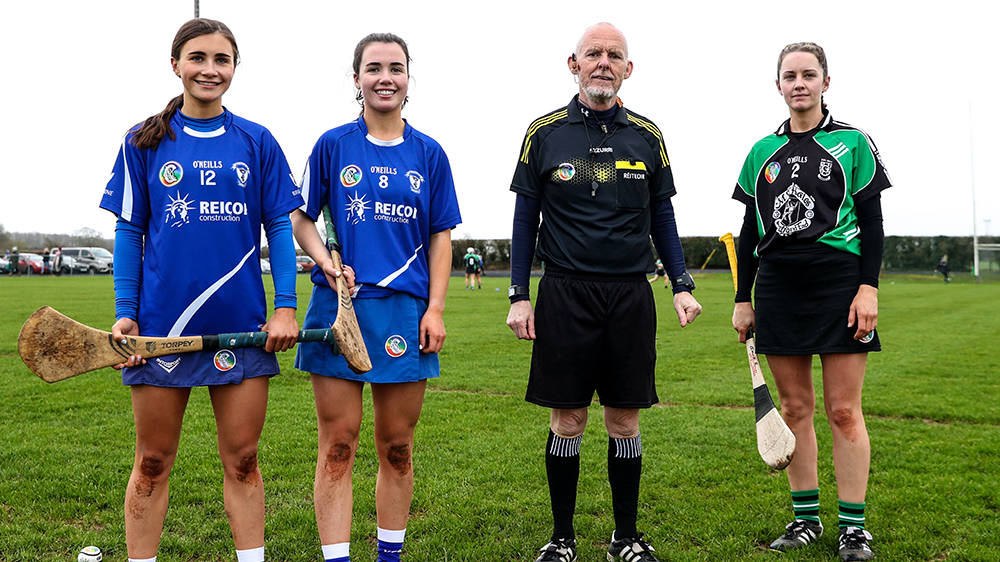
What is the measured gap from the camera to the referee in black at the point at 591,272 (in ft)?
10.3

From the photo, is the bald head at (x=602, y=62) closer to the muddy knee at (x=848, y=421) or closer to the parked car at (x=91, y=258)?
the muddy knee at (x=848, y=421)

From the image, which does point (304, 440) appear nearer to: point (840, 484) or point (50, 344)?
point (50, 344)

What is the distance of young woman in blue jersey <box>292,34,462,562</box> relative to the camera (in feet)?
9.26

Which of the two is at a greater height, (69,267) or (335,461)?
(69,267)

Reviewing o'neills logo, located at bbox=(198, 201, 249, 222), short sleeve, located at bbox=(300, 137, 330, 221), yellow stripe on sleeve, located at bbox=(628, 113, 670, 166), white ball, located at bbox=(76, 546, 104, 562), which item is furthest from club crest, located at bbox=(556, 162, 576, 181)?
white ball, located at bbox=(76, 546, 104, 562)

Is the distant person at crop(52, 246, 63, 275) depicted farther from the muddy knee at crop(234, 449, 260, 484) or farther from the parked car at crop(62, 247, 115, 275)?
the muddy knee at crop(234, 449, 260, 484)

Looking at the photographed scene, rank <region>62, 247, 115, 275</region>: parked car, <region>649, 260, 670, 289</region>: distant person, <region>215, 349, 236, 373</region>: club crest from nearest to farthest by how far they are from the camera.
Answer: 1. <region>215, 349, 236, 373</region>: club crest
2. <region>649, 260, 670, 289</region>: distant person
3. <region>62, 247, 115, 275</region>: parked car

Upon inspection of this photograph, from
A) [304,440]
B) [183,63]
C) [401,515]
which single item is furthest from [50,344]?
[304,440]

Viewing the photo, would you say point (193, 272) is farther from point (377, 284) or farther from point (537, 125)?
point (537, 125)

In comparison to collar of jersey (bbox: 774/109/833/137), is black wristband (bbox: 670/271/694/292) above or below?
below

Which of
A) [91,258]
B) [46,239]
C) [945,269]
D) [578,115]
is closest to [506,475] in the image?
[578,115]

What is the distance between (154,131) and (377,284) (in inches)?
37.9

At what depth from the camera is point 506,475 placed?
4.57m

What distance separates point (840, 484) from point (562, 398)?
1415mm
